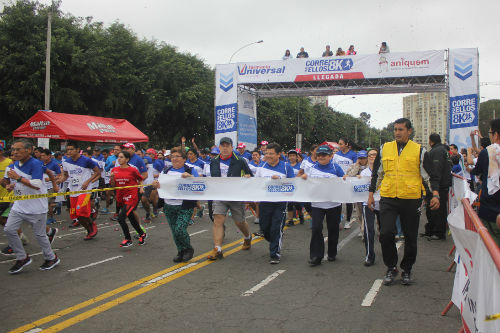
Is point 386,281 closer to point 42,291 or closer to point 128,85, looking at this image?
point 42,291

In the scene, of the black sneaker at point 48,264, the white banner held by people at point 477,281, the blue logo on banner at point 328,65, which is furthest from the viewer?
the blue logo on banner at point 328,65

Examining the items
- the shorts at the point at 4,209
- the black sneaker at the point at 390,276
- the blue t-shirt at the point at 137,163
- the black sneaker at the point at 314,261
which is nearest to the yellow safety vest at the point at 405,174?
the black sneaker at the point at 390,276

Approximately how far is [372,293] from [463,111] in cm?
1331

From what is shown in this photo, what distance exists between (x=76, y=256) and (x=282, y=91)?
14.6 meters

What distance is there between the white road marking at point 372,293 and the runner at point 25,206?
4.57 m

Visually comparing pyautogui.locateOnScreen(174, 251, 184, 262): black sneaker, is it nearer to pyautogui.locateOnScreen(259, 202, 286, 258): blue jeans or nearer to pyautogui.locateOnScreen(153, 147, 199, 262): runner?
pyautogui.locateOnScreen(153, 147, 199, 262): runner

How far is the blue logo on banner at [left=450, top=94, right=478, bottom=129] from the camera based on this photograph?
Result: 1622 cm

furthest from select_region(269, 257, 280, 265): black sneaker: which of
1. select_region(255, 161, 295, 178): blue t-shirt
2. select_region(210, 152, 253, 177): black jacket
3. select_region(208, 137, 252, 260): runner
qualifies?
select_region(210, 152, 253, 177): black jacket

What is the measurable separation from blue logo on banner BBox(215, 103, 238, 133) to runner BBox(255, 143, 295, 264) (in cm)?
1234

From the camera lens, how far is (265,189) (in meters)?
7.32

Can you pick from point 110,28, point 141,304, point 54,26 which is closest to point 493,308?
point 141,304

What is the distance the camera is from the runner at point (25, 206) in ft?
20.7

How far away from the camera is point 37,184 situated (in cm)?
642

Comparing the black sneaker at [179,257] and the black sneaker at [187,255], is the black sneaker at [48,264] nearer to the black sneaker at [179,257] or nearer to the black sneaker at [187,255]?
the black sneaker at [179,257]
